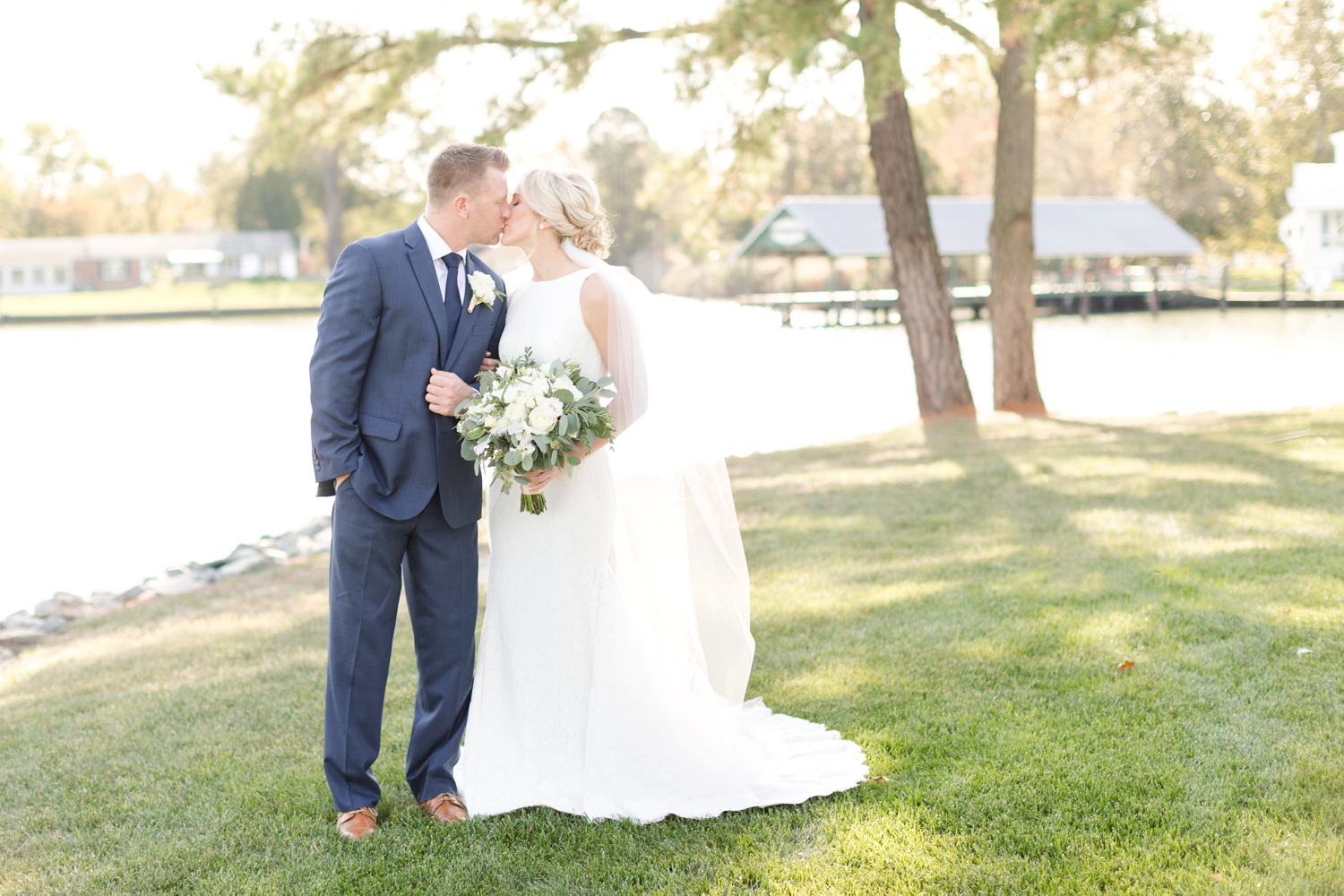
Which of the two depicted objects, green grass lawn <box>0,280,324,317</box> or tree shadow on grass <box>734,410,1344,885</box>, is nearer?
tree shadow on grass <box>734,410,1344,885</box>

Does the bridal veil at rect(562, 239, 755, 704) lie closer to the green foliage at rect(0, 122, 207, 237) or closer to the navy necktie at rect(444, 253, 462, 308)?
the navy necktie at rect(444, 253, 462, 308)

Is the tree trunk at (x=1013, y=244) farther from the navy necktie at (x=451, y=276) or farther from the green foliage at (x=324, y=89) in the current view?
the navy necktie at (x=451, y=276)

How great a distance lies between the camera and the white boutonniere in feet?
11.8

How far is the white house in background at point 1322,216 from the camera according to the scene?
85.4ft

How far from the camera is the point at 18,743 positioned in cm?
480

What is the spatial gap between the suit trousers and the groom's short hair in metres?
0.96

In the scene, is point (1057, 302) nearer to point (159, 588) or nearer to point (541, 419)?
point (159, 588)

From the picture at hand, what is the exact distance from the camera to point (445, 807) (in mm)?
3729

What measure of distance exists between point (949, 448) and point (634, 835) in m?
8.38

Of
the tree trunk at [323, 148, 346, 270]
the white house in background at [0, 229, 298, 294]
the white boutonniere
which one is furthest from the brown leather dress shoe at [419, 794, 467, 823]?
the white house in background at [0, 229, 298, 294]

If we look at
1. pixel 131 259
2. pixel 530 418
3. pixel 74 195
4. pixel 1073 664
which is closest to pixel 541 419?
pixel 530 418

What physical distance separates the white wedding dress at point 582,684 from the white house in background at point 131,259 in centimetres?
7627

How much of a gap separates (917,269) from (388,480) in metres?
11.1

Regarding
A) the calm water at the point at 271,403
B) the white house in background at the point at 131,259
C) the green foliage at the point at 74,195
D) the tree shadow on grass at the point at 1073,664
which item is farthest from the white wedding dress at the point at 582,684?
the green foliage at the point at 74,195
